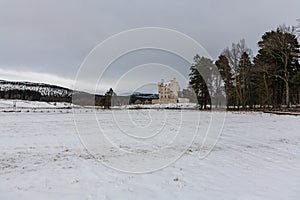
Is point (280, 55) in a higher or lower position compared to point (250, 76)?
higher

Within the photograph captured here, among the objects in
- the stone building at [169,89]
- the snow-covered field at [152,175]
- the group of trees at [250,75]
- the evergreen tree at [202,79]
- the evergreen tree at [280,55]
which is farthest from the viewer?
the evergreen tree at [202,79]

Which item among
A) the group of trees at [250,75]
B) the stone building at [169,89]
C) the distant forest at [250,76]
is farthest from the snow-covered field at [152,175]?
the group of trees at [250,75]

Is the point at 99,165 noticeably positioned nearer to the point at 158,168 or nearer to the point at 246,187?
the point at 158,168

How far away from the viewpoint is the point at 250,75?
135 feet

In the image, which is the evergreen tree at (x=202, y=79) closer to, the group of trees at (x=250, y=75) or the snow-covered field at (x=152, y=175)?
the group of trees at (x=250, y=75)

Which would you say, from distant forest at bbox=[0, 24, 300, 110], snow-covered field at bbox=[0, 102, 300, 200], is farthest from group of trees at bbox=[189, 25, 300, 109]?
snow-covered field at bbox=[0, 102, 300, 200]

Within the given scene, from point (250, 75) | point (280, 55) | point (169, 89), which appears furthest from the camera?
point (250, 75)

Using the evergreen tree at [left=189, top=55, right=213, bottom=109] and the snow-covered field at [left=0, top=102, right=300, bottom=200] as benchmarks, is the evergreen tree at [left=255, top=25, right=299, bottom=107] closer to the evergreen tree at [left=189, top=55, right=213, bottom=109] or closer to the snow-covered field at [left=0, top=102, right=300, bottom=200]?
the evergreen tree at [left=189, top=55, right=213, bottom=109]

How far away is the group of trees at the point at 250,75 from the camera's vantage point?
122 feet

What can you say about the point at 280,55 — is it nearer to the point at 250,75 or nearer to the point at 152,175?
the point at 250,75

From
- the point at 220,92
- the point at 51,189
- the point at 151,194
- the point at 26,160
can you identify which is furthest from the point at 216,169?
the point at 220,92

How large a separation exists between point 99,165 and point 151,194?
2320 millimetres

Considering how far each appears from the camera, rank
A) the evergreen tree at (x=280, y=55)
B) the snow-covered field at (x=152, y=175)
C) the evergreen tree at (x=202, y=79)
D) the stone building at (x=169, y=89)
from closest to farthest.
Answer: the snow-covered field at (x=152, y=175) → the stone building at (x=169, y=89) → the evergreen tree at (x=280, y=55) → the evergreen tree at (x=202, y=79)

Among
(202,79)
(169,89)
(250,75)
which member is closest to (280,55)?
(250,75)
